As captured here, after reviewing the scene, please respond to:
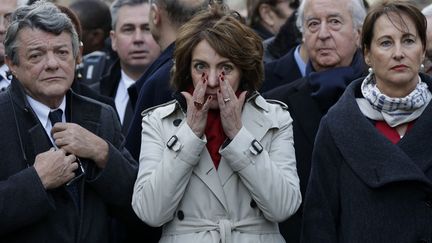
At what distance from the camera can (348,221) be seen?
652 cm

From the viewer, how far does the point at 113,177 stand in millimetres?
6730

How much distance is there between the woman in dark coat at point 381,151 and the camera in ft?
20.9

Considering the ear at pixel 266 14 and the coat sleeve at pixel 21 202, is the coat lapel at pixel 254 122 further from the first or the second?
the ear at pixel 266 14

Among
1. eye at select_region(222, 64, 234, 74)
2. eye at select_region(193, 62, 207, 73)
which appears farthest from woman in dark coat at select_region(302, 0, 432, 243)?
eye at select_region(193, 62, 207, 73)

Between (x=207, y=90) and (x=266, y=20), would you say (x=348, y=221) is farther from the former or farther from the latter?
(x=266, y=20)

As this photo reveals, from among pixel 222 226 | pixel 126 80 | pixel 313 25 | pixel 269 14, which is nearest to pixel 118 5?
pixel 126 80

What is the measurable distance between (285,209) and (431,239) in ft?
2.49

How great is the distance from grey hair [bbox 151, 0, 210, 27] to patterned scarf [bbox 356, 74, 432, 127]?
4.84 feet

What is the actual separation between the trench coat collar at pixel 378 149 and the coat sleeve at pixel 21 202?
1.56 meters

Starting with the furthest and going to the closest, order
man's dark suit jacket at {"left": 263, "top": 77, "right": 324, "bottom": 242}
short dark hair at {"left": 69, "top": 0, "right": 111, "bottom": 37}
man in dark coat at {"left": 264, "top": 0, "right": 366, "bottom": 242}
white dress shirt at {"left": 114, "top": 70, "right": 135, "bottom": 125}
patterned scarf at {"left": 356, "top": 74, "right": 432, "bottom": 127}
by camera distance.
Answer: short dark hair at {"left": 69, "top": 0, "right": 111, "bottom": 37}
white dress shirt at {"left": 114, "top": 70, "right": 135, "bottom": 125}
man in dark coat at {"left": 264, "top": 0, "right": 366, "bottom": 242}
man's dark suit jacket at {"left": 263, "top": 77, "right": 324, "bottom": 242}
patterned scarf at {"left": 356, "top": 74, "right": 432, "bottom": 127}

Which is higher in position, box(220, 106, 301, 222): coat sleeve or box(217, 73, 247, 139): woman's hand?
box(217, 73, 247, 139): woman's hand

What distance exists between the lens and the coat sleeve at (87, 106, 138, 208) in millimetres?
6703

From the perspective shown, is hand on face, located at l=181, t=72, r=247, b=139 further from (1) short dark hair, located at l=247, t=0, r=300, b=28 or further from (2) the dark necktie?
(1) short dark hair, located at l=247, t=0, r=300, b=28

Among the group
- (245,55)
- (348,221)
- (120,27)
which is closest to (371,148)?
(348,221)
